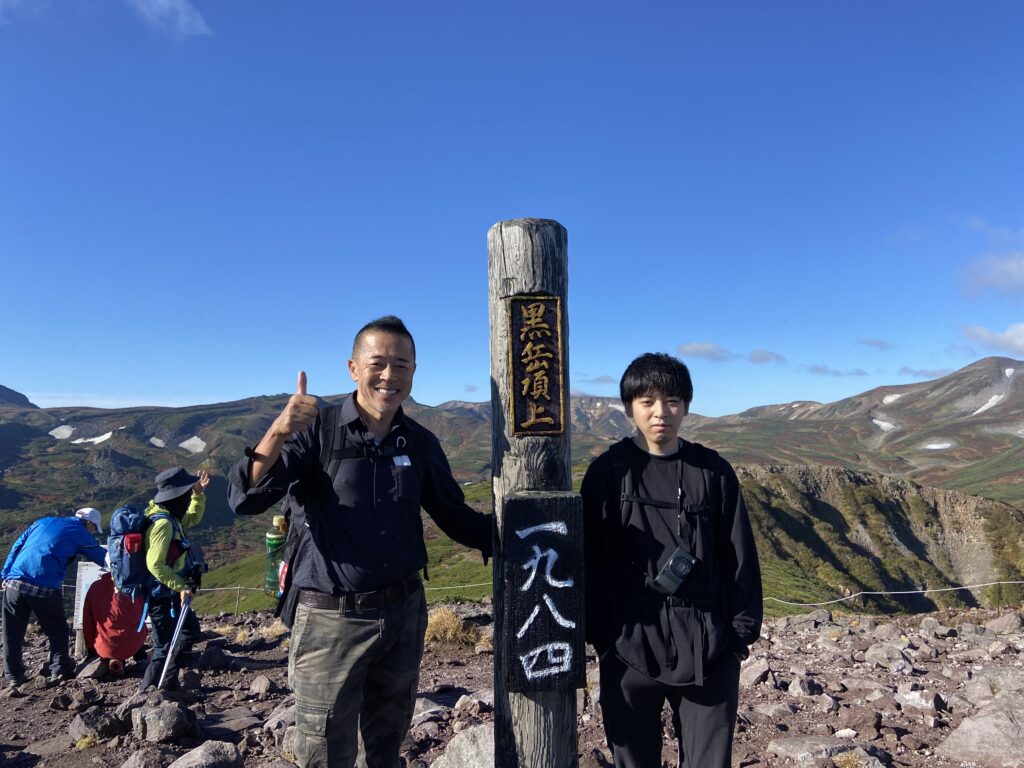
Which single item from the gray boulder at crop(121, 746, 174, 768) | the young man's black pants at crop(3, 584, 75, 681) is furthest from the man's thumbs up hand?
the young man's black pants at crop(3, 584, 75, 681)

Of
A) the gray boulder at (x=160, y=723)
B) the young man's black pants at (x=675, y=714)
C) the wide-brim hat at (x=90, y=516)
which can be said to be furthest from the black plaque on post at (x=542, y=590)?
the wide-brim hat at (x=90, y=516)

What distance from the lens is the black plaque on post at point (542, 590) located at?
400 cm

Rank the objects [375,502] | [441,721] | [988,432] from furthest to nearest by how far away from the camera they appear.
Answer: [988,432] → [441,721] → [375,502]

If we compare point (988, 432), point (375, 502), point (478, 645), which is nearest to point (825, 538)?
point (478, 645)

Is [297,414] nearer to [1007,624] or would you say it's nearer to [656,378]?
[656,378]

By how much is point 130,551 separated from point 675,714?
25.3 feet

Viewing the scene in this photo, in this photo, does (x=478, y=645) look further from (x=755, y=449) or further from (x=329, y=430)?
(x=755, y=449)

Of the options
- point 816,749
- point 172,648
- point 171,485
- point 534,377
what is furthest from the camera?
point 171,485

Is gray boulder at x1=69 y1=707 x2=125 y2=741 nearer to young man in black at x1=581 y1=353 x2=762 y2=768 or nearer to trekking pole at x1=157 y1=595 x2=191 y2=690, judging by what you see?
trekking pole at x1=157 y1=595 x2=191 y2=690

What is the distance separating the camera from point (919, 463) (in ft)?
561

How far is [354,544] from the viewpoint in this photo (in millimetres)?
3865

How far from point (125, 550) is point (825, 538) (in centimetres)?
4769

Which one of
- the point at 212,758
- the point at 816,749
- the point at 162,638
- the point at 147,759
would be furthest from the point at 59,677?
the point at 816,749

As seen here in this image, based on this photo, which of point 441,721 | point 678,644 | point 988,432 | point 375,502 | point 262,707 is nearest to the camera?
point 678,644
